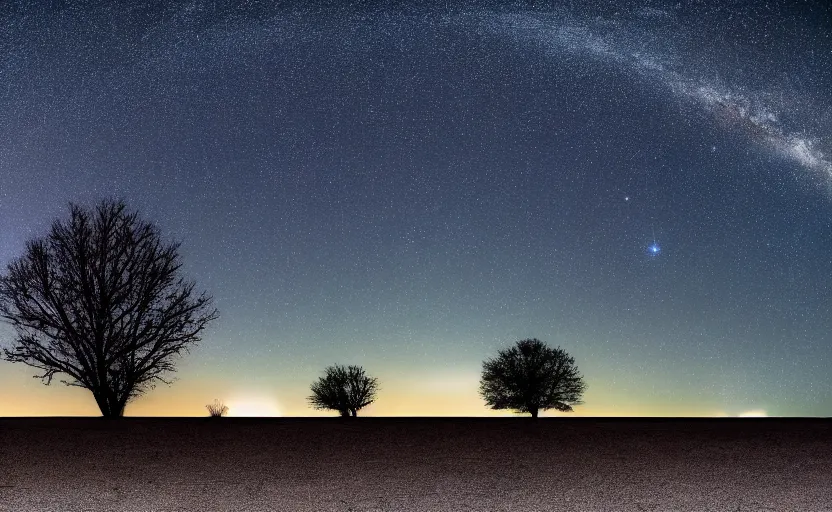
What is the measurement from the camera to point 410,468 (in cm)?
1212

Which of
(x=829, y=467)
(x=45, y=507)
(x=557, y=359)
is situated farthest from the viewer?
(x=557, y=359)

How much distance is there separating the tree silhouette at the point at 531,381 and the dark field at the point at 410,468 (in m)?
32.7

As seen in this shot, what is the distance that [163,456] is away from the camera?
1317cm

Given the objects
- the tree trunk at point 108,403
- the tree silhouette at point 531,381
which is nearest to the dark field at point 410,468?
the tree trunk at point 108,403

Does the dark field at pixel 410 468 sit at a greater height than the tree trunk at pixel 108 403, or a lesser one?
lesser

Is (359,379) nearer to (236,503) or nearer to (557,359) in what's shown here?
(557,359)

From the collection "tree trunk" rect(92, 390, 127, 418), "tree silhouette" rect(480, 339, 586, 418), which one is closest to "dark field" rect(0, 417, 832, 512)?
"tree trunk" rect(92, 390, 127, 418)

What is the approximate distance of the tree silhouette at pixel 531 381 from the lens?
5050 centimetres

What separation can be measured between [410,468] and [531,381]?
1566 inches

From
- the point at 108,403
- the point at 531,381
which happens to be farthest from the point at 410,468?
the point at 531,381

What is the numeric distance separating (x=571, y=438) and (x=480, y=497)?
6491 millimetres

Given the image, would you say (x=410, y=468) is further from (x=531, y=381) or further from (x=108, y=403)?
(x=531, y=381)

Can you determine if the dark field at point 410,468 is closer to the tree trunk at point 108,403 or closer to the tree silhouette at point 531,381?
the tree trunk at point 108,403

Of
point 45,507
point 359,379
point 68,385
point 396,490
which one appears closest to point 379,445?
point 396,490
